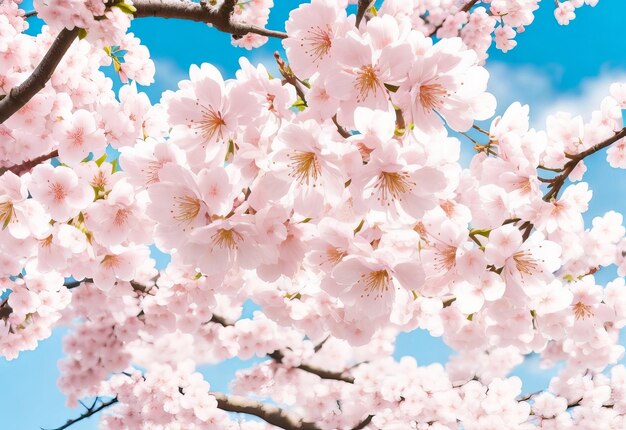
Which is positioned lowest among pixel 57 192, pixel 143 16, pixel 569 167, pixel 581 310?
pixel 581 310

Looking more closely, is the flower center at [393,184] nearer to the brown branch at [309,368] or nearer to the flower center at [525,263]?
the flower center at [525,263]

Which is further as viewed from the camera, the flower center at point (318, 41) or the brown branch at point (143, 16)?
the brown branch at point (143, 16)

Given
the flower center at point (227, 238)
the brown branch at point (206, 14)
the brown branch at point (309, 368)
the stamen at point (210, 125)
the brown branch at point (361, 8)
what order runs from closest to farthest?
the flower center at point (227, 238) → the stamen at point (210, 125) → the brown branch at point (361, 8) → the brown branch at point (206, 14) → the brown branch at point (309, 368)

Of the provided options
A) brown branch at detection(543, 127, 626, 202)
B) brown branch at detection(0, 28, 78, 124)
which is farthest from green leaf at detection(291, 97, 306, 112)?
brown branch at detection(0, 28, 78, 124)

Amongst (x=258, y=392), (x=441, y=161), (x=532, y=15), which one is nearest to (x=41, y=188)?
(x=441, y=161)

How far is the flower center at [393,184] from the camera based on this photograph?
1938 millimetres

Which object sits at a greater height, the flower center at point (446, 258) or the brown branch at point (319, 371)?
the brown branch at point (319, 371)

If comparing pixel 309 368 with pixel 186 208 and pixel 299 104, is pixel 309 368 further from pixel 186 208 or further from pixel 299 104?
pixel 186 208

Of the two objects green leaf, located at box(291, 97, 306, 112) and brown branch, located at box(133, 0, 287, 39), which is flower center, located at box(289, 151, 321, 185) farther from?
brown branch, located at box(133, 0, 287, 39)

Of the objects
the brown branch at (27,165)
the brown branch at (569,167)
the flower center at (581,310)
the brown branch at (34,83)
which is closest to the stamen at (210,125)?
the brown branch at (34,83)

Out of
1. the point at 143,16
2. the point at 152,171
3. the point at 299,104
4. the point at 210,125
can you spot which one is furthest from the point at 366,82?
the point at 143,16

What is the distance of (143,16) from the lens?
10.8 feet

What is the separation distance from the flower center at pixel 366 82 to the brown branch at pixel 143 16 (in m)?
1.50

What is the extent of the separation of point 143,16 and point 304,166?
71.1 inches
